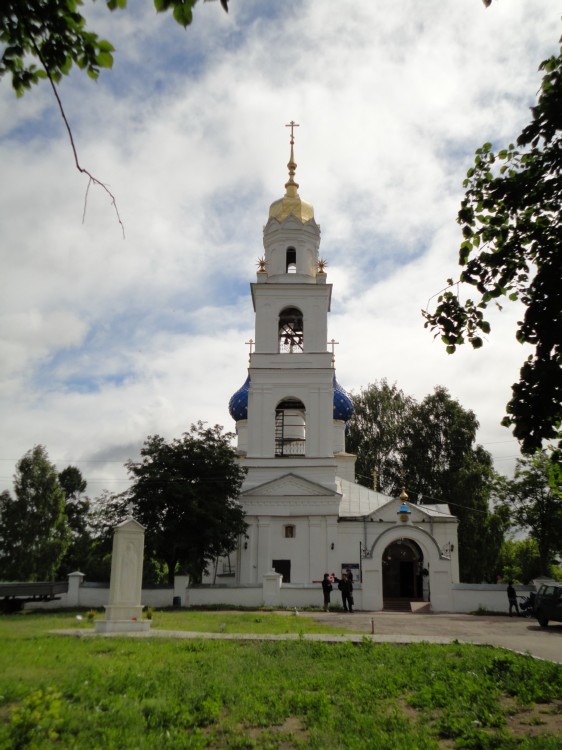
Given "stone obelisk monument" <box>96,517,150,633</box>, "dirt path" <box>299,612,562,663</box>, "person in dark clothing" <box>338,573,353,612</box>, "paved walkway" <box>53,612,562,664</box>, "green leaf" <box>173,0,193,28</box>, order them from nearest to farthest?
1. "green leaf" <box>173,0,193,28</box>
2. "paved walkway" <box>53,612,562,664</box>
3. "dirt path" <box>299,612,562,663</box>
4. "stone obelisk monument" <box>96,517,150,633</box>
5. "person in dark clothing" <box>338,573,353,612</box>

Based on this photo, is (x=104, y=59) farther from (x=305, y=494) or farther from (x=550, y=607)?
(x=305, y=494)

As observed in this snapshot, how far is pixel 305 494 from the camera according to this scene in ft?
98.3

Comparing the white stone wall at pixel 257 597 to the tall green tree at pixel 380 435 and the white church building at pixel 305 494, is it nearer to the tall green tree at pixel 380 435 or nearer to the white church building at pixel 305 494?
the white church building at pixel 305 494

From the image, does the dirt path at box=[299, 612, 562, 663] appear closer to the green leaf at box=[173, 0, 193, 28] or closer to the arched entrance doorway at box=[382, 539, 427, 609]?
the arched entrance doorway at box=[382, 539, 427, 609]

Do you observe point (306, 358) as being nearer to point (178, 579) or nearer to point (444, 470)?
point (178, 579)

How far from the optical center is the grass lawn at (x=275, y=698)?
6516mm

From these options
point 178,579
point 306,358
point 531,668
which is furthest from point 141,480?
point 531,668

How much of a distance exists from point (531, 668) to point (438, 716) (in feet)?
8.74

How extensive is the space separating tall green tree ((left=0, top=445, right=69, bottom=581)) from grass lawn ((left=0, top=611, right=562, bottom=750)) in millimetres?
30205

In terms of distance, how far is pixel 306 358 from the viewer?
31.9 metres

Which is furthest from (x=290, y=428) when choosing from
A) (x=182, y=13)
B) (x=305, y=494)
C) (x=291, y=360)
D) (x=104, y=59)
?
(x=182, y=13)

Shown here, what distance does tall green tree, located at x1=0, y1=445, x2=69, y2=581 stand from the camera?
3981 cm

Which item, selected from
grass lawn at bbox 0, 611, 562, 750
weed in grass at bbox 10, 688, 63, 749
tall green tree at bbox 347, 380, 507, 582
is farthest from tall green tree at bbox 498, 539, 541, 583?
weed in grass at bbox 10, 688, 63, 749

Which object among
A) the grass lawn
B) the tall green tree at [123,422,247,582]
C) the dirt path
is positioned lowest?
the dirt path
